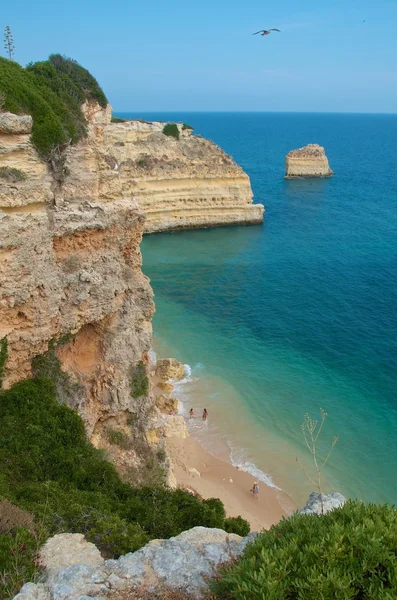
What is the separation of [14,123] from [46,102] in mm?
2987

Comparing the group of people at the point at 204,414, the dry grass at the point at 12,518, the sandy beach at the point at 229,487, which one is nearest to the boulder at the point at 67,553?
the dry grass at the point at 12,518

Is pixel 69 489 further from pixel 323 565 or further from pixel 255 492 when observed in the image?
pixel 255 492

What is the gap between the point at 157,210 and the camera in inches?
2126

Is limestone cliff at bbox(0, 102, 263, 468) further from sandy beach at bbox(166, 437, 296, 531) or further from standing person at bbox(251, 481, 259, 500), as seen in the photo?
standing person at bbox(251, 481, 259, 500)

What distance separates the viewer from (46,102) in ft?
50.7

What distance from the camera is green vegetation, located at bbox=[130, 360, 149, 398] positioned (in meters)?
15.8

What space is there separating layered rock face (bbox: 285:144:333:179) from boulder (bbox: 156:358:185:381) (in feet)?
236

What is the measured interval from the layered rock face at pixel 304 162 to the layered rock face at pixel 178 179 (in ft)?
120

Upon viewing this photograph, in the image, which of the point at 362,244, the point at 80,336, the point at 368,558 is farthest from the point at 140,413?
the point at 362,244

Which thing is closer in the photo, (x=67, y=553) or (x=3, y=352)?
(x=67, y=553)

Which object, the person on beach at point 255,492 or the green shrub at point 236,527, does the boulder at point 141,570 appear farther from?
the person on beach at point 255,492

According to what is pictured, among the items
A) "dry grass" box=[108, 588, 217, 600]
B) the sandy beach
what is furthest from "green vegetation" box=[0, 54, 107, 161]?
the sandy beach

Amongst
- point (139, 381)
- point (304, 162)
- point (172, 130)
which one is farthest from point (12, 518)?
point (304, 162)

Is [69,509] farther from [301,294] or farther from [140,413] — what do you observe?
[301,294]
